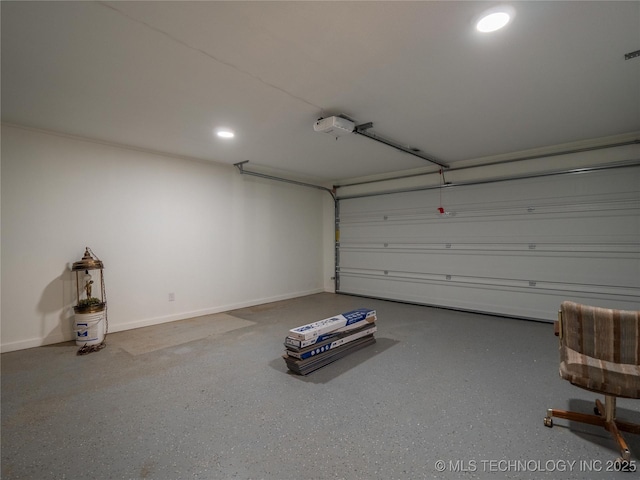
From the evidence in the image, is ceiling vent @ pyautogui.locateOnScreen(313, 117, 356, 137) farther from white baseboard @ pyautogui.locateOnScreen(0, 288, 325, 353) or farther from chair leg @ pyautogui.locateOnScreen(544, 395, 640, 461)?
white baseboard @ pyautogui.locateOnScreen(0, 288, 325, 353)

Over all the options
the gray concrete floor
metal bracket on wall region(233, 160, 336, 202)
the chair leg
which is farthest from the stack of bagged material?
metal bracket on wall region(233, 160, 336, 202)

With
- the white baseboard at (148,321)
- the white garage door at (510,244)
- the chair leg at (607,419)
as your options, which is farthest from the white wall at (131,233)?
the chair leg at (607,419)

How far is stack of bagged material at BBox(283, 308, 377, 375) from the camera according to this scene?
2.70 metres

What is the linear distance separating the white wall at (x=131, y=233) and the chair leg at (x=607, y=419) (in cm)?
455

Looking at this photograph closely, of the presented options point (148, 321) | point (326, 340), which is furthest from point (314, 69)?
point (148, 321)

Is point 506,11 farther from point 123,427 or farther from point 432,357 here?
point 123,427

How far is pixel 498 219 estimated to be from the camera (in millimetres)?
4734

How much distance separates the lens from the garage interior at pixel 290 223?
5.65 feet

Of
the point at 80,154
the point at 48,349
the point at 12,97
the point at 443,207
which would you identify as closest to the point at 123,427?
the point at 48,349

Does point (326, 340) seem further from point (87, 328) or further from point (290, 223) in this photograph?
point (290, 223)

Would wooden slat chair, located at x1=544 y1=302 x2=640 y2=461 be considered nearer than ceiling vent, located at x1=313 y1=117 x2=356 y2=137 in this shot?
Yes

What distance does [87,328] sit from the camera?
335 centimetres

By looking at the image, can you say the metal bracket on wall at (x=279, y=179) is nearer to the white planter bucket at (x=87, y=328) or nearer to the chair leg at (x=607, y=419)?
the white planter bucket at (x=87, y=328)

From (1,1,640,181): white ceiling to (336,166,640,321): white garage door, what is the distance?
3.00 ft
